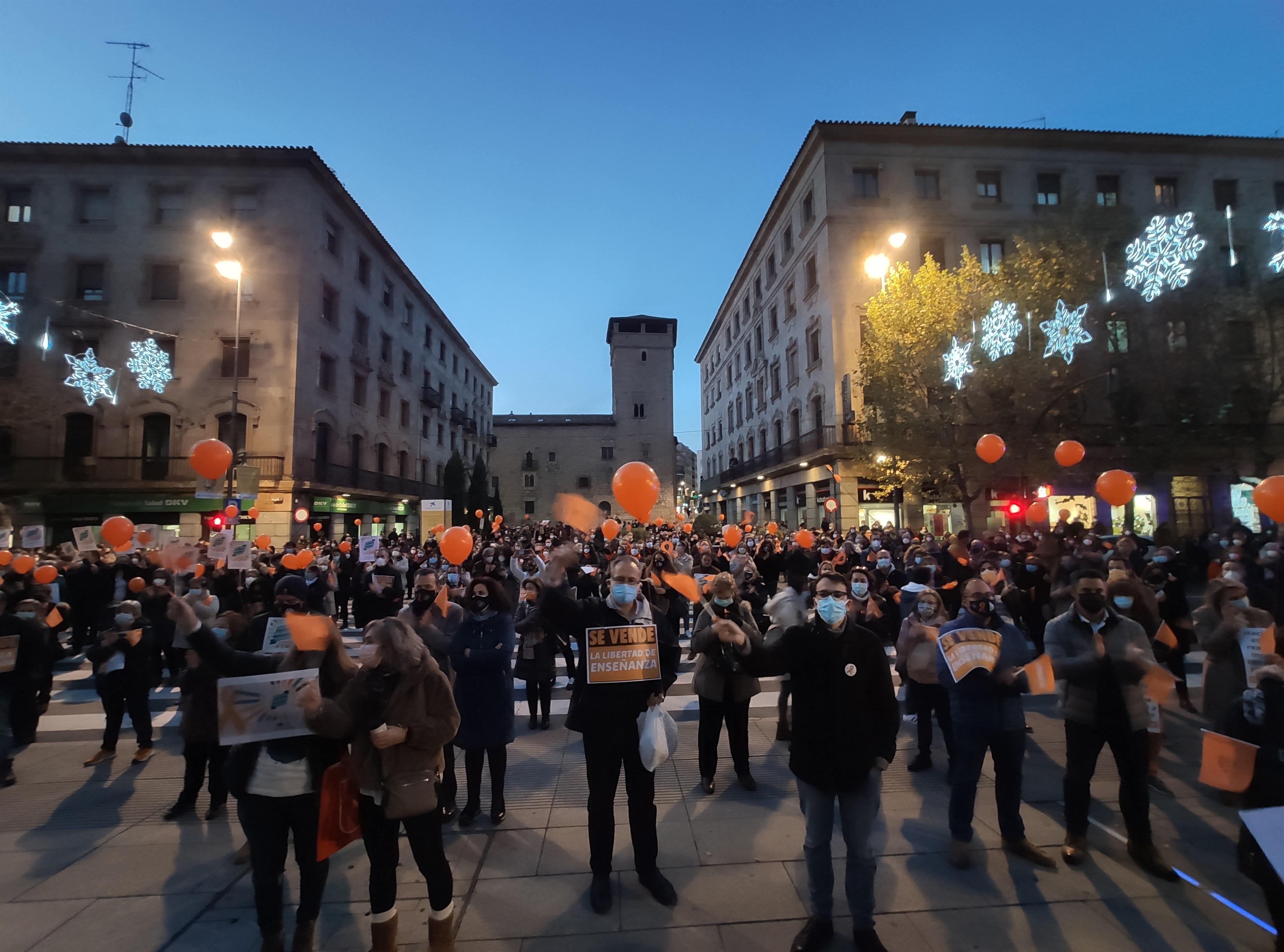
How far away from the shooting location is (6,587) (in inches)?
264

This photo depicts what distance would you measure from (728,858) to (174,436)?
89.9ft

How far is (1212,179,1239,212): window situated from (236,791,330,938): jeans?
37.0 m

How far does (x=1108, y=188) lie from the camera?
26.1 meters

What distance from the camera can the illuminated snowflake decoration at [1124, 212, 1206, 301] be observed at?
30.1ft

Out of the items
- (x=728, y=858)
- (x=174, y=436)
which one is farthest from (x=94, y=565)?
(x=174, y=436)

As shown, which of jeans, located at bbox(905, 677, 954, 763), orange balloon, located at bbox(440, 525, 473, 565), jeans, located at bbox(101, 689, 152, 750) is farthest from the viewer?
orange balloon, located at bbox(440, 525, 473, 565)

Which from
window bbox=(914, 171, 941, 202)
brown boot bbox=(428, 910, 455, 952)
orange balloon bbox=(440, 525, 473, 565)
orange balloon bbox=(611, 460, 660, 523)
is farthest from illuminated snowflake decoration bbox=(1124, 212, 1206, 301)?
window bbox=(914, 171, 941, 202)

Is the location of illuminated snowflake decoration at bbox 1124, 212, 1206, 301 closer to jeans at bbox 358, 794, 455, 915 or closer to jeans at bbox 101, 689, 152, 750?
jeans at bbox 358, 794, 455, 915

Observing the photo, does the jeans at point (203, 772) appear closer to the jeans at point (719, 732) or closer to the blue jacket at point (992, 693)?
the jeans at point (719, 732)

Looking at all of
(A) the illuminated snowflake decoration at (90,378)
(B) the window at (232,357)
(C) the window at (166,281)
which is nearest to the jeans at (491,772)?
(A) the illuminated snowflake decoration at (90,378)

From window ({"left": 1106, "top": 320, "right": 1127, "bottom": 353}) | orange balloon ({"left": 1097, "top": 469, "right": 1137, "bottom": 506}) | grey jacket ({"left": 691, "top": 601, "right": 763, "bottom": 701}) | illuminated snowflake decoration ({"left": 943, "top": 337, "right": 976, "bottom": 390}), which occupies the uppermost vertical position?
window ({"left": 1106, "top": 320, "right": 1127, "bottom": 353})

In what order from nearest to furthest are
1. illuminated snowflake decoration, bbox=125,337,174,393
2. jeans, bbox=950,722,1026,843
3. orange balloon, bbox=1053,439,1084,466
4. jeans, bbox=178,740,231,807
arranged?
jeans, bbox=950,722,1026,843, jeans, bbox=178,740,231,807, orange balloon, bbox=1053,439,1084,466, illuminated snowflake decoration, bbox=125,337,174,393

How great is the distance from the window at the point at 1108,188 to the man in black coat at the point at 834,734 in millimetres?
32504

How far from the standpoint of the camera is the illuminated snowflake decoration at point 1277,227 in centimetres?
793
